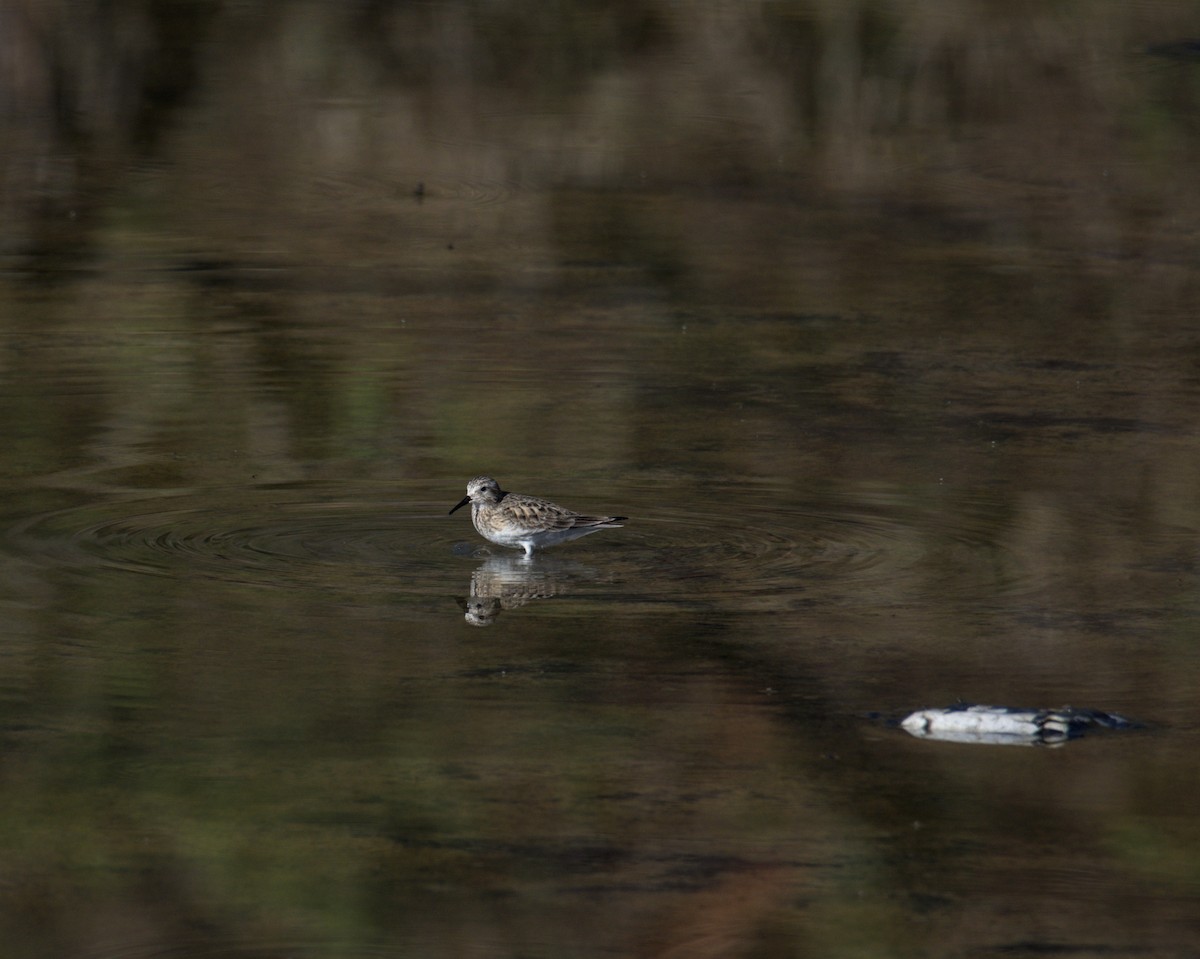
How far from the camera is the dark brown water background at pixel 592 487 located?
6125 millimetres

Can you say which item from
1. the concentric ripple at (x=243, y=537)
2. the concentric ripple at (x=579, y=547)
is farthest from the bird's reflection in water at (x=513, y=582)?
the concentric ripple at (x=243, y=537)

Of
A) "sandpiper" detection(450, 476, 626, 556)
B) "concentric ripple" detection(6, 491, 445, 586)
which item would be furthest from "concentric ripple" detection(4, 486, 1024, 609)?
"sandpiper" detection(450, 476, 626, 556)

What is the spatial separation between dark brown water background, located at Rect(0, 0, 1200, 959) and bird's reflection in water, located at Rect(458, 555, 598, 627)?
0.03 meters

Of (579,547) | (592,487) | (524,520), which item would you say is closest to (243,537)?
(524,520)

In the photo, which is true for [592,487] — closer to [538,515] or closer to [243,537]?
[538,515]

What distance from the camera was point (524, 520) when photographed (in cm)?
923

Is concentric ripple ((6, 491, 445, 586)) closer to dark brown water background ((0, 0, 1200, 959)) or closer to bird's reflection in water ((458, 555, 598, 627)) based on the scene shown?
dark brown water background ((0, 0, 1200, 959))

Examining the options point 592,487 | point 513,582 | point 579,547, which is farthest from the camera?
point 592,487

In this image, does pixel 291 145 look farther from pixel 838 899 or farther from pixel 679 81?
pixel 838 899

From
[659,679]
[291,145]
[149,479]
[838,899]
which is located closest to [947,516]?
[659,679]

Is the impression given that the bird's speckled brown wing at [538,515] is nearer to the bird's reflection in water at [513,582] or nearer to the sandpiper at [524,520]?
the sandpiper at [524,520]

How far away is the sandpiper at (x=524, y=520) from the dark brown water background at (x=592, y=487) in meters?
0.14

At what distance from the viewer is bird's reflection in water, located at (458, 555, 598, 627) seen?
28.0 ft

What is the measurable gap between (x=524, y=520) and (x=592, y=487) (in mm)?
1124
